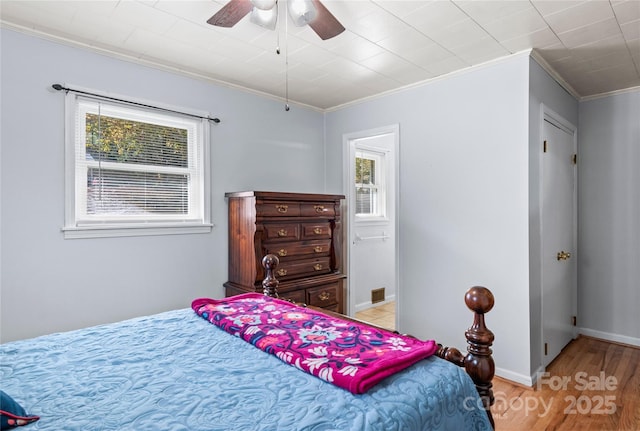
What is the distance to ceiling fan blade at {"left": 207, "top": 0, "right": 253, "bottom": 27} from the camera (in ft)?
5.54

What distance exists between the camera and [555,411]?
2.35 m

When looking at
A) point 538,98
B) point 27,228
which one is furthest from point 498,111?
point 27,228

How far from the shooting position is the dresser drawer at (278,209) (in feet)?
9.82

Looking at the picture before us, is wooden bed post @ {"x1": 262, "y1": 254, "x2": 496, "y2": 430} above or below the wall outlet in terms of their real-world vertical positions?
above

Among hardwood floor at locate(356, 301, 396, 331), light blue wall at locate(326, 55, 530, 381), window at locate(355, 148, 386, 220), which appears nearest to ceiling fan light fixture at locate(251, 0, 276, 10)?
light blue wall at locate(326, 55, 530, 381)

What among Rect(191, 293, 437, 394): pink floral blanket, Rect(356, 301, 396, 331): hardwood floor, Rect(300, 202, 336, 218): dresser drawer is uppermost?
Rect(300, 202, 336, 218): dresser drawer

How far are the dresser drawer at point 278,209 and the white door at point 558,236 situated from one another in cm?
201

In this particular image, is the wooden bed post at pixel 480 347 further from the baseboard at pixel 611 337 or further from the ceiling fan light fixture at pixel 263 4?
the baseboard at pixel 611 337

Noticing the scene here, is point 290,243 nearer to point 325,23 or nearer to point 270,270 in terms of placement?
point 270,270

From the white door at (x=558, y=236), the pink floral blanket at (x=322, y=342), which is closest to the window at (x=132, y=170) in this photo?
the pink floral blanket at (x=322, y=342)

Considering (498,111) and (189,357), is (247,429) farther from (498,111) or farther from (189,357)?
(498,111)

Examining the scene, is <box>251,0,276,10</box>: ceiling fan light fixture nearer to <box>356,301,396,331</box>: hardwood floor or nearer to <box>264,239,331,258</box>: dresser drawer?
<box>264,239,331,258</box>: dresser drawer

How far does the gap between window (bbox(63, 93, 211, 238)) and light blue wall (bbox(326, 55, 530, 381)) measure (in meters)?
1.84

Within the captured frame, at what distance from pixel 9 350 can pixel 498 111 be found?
3.24 metres
